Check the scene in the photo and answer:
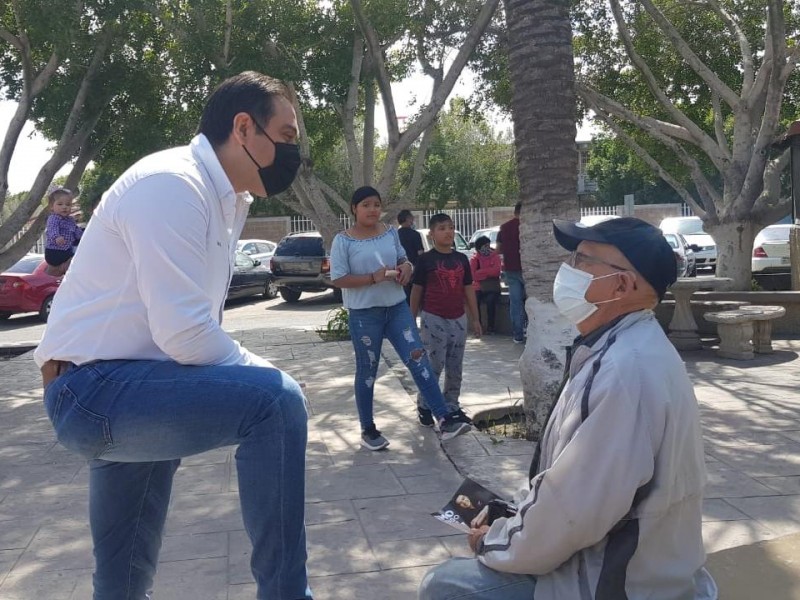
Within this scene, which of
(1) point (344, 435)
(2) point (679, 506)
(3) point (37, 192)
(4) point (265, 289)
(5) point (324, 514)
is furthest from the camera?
(4) point (265, 289)

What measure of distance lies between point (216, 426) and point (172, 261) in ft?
1.42

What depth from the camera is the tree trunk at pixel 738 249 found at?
42.2 feet

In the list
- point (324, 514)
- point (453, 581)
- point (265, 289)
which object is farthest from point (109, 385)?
point (265, 289)

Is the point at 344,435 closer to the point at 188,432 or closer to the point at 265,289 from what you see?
the point at 188,432

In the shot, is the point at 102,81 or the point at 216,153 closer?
the point at 216,153

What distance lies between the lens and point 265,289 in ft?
70.5

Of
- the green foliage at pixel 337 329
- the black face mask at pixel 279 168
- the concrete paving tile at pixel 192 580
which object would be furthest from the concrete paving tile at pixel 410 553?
the green foliage at pixel 337 329

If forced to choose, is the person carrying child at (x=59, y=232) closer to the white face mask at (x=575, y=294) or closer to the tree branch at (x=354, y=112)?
the tree branch at (x=354, y=112)

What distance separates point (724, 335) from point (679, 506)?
8422mm

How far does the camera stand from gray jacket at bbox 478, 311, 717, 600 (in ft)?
6.66

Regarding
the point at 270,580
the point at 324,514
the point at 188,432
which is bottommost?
the point at 324,514

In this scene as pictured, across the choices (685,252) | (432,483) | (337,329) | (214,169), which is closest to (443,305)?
(432,483)

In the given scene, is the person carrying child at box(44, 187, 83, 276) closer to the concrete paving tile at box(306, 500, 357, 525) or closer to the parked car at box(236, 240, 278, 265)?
the concrete paving tile at box(306, 500, 357, 525)

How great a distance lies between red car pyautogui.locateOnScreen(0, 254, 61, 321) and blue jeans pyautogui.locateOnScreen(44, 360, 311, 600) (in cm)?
1554
